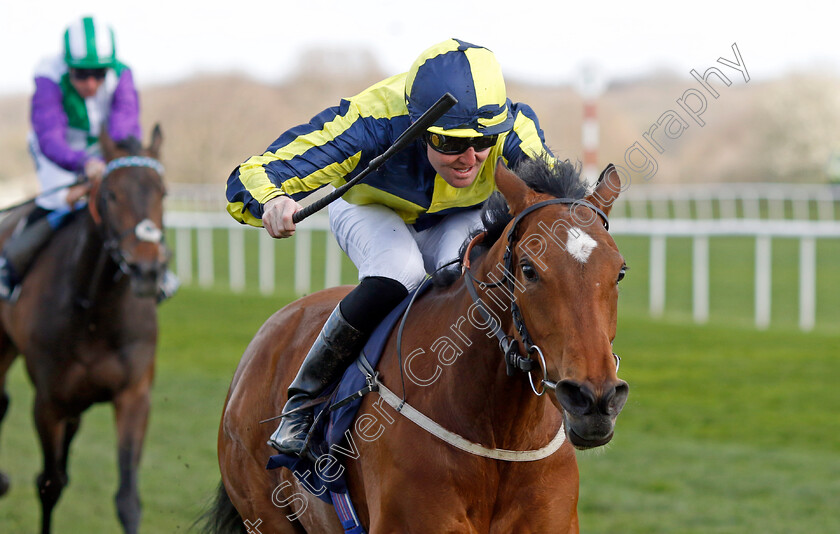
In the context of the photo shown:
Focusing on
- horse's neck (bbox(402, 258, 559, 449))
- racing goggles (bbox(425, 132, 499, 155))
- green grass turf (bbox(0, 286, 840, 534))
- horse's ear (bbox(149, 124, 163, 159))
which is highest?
racing goggles (bbox(425, 132, 499, 155))

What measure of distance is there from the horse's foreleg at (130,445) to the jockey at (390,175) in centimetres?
231

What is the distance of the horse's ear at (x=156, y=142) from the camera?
5.81 metres

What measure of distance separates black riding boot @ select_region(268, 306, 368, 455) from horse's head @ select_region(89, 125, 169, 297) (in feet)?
7.99

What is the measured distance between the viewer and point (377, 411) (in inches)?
113

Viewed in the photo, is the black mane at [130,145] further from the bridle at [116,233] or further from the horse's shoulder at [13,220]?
the horse's shoulder at [13,220]

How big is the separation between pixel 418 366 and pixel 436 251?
0.62m

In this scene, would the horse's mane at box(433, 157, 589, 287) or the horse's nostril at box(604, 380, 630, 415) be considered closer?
the horse's nostril at box(604, 380, 630, 415)

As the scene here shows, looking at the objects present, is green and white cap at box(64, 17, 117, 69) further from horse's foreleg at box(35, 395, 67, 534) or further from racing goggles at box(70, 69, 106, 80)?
horse's foreleg at box(35, 395, 67, 534)

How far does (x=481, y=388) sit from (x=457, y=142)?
0.68 meters

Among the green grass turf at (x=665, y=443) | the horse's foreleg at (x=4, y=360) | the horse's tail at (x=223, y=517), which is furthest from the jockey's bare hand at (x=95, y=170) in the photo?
the horse's tail at (x=223, y=517)

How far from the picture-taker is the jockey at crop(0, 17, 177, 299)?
609 centimetres

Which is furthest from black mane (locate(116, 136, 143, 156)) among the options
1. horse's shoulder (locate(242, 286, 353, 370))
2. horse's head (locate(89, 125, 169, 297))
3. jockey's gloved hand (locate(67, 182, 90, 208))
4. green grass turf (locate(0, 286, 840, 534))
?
horse's shoulder (locate(242, 286, 353, 370))

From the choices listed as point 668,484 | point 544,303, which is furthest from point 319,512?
point 668,484

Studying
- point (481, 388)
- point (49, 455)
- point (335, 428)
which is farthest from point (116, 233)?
point (481, 388)
